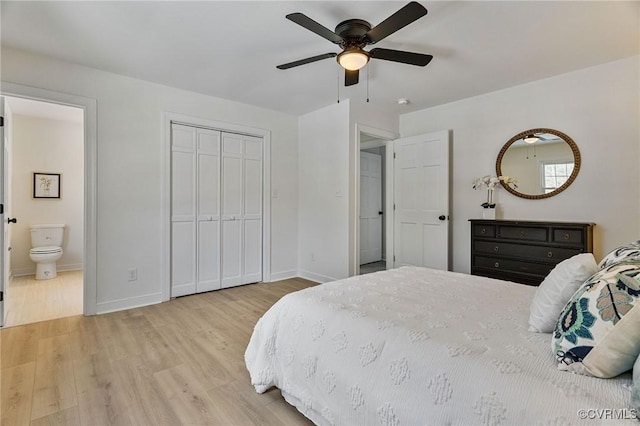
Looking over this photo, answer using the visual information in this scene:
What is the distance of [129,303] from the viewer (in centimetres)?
335

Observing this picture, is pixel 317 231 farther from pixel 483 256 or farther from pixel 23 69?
pixel 23 69

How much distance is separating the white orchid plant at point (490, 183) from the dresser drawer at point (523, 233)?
0.40 metres

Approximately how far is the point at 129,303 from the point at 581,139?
16.2 ft

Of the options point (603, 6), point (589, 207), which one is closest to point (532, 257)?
point (589, 207)

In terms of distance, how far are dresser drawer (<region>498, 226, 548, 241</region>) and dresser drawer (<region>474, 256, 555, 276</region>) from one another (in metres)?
0.25

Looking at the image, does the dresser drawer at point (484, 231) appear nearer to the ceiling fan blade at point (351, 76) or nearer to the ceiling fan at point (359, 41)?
the ceiling fan at point (359, 41)

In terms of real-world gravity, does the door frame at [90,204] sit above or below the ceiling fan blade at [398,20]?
below

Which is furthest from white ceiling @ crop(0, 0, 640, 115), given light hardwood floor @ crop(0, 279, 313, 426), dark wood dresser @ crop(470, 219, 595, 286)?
light hardwood floor @ crop(0, 279, 313, 426)

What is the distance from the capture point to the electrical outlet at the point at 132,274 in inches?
132

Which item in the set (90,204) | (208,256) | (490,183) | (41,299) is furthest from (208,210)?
(490,183)

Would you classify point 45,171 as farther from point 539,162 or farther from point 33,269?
point 539,162

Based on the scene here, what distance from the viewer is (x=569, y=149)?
3.24 metres

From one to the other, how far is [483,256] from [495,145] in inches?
53.1

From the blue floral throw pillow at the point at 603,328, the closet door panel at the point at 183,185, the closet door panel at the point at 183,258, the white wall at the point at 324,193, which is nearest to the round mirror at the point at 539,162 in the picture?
the white wall at the point at 324,193
